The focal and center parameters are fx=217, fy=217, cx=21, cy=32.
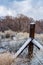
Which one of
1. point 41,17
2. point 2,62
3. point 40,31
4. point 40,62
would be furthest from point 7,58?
point 40,31

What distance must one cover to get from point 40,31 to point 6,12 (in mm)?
2037

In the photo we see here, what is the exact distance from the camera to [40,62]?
14.9 feet

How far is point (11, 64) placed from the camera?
486cm

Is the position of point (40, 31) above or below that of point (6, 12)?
below

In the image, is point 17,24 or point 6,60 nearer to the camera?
point 6,60

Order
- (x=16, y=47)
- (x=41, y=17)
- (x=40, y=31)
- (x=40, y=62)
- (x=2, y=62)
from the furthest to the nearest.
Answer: (x=40, y=31) < (x=41, y=17) < (x=16, y=47) < (x=2, y=62) < (x=40, y=62)

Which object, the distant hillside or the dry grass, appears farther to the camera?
the distant hillside

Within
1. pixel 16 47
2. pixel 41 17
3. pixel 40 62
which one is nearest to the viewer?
Answer: pixel 40 62

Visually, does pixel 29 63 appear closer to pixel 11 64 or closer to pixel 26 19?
pixel 11 64

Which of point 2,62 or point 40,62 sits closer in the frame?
point 40,62

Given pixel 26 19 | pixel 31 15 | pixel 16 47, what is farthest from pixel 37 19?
pixel 16 47

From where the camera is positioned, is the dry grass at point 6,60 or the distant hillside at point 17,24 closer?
the dry grass at point 6,60

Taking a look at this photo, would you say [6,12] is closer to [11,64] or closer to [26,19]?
[26,19]

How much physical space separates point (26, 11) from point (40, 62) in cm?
630
